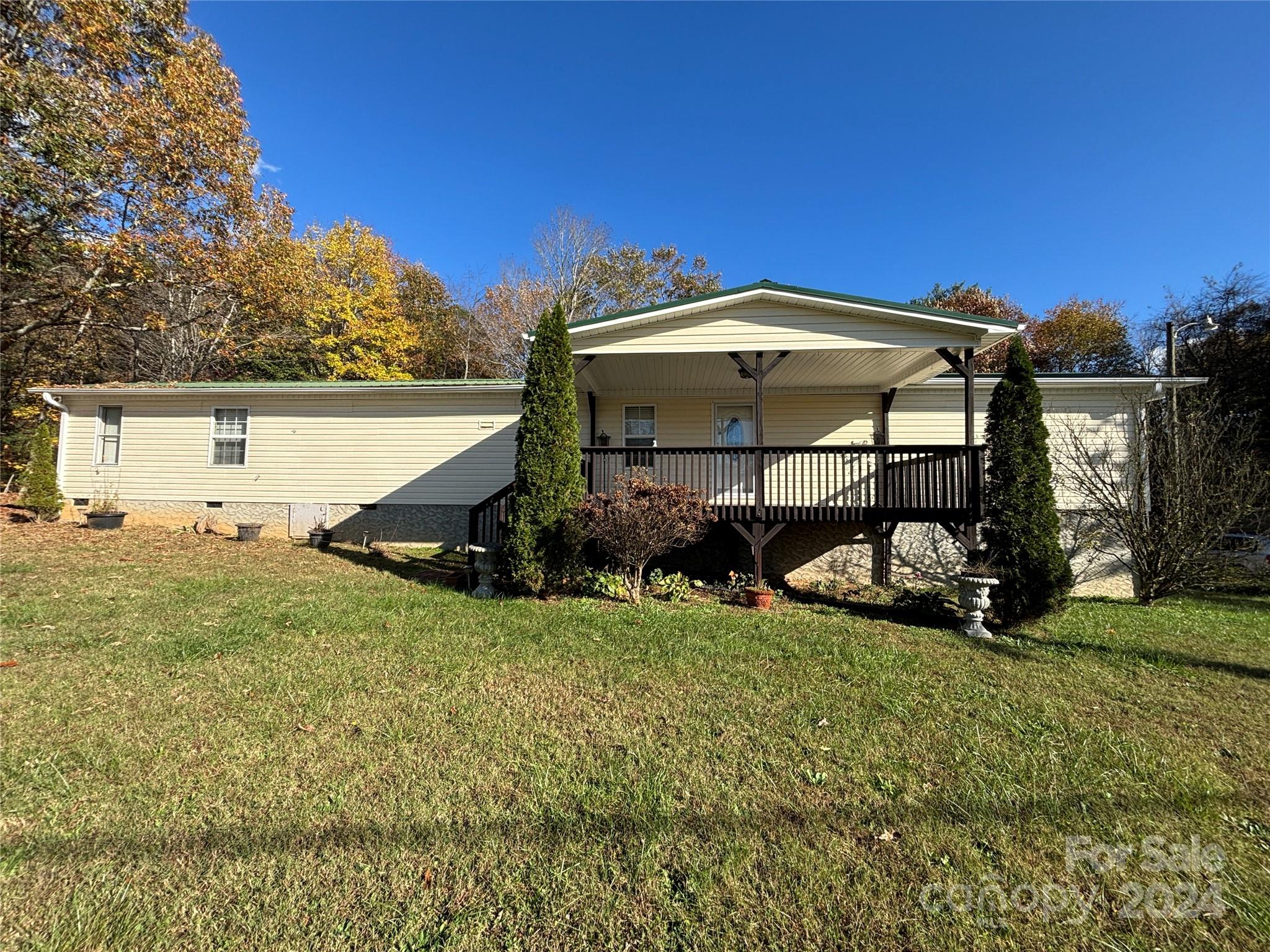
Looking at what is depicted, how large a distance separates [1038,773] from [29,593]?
9357 mm

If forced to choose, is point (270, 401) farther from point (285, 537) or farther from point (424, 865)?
point (424, 865)

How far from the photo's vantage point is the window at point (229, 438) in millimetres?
11008

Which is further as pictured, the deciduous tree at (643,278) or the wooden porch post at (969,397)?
the deciduous tree at (643,278)

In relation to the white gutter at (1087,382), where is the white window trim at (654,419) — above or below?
below

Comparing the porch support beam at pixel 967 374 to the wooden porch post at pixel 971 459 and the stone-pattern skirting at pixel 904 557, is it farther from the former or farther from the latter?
the stone-pattern skirting at pixel 904 557

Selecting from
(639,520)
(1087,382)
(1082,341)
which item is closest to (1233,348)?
(1082,341)

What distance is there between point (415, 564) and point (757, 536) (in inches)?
226

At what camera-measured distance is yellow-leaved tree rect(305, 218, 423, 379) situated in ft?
63.0

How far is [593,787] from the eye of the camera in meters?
2.63

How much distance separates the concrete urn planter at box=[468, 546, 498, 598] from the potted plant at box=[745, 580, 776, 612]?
3.31 meters

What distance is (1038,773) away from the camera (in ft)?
9.43

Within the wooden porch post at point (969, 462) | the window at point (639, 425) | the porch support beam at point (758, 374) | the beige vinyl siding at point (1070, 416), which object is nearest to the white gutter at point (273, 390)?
the window at point (639, 425)

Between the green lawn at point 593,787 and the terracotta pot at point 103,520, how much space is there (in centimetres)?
645

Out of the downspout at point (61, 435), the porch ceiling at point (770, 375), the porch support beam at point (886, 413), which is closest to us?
the porch ceiling at point (770, 375)
